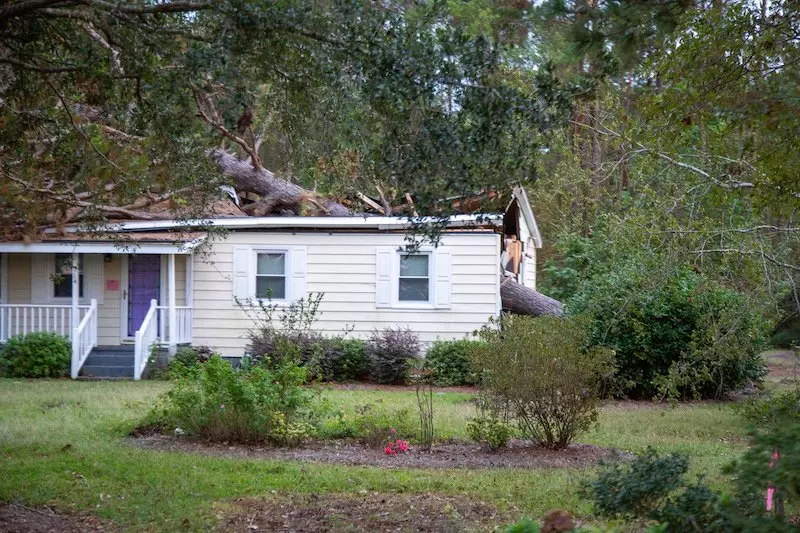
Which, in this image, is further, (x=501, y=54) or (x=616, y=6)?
(x=501, y=54)

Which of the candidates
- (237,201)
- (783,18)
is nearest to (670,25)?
(783,18)

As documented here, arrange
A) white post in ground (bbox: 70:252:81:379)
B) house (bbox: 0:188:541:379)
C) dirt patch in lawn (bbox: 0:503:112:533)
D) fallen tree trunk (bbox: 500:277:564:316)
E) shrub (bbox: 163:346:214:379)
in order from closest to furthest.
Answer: dirt patch in lawn (bbox: 0:503:112:533) < white post in ground (bbox: 70:252:81:379) < shrub (bbox: 163:346:214:379) < house (bbox: 0:188:541:379) < fallen tree trunk (bbox: 500:277:564:316)

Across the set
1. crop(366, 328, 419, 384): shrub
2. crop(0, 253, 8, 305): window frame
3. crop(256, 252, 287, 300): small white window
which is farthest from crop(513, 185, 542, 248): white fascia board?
crop(0, 253, 8, 305): window frame

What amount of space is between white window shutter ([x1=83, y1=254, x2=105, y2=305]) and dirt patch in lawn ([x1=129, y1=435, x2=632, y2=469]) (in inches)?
396

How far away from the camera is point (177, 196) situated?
993 centimetres

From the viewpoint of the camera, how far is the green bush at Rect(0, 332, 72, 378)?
1841 cm

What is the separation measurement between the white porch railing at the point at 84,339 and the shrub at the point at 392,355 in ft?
18.8

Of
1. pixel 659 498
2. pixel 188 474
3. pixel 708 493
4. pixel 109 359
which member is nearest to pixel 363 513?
pixel 188 474

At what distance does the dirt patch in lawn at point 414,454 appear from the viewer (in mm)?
9656

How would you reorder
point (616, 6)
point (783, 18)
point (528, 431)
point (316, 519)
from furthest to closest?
point (528, 431), point (783, 18), point (316, 519), point (616, 6)

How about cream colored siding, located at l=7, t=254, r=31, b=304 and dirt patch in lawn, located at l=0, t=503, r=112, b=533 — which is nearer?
dirt patch in lawn, located at l=0, t=503, r=112, b=533

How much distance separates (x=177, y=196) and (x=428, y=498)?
14.2 ft

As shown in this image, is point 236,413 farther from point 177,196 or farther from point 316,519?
point 316,519

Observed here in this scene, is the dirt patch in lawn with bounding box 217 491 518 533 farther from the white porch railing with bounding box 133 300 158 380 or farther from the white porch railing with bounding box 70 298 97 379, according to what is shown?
the white porch railing with bounding box 70 298 97 379
